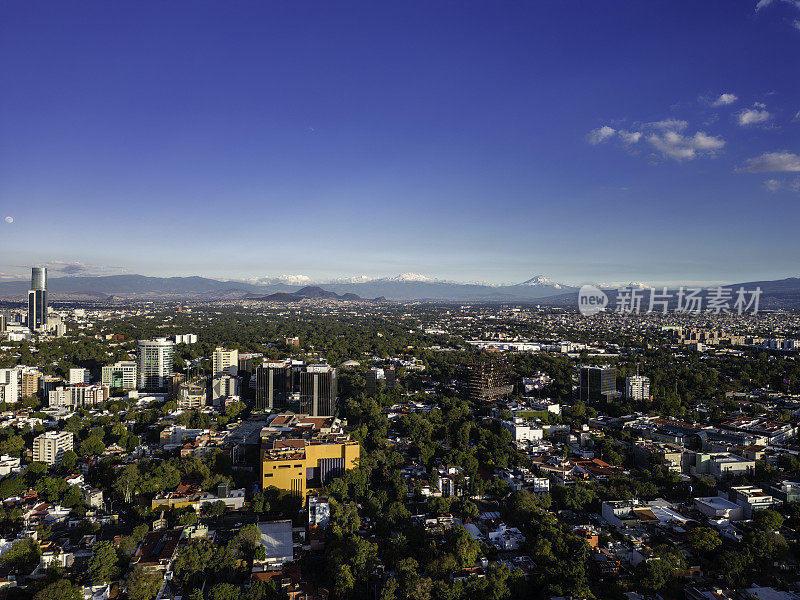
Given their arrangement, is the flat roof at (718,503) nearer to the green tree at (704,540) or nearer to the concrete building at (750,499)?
the concrete building at (750,499)

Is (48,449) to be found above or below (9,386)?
below

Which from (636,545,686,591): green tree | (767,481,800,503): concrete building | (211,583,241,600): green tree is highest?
(767,481,800,503): concrete building

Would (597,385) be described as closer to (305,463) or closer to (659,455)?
(659,455)

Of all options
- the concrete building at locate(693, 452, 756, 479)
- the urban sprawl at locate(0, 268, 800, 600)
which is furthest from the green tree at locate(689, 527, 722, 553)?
the concrete building at locate(693, 452, 756, 479)

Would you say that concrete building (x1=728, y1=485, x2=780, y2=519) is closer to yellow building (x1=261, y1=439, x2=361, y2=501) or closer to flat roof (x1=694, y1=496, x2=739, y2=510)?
flat roof (x1=694, y1=496, x2=739, y2=510)

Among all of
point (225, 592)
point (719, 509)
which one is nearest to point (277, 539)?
point (225, 592)
